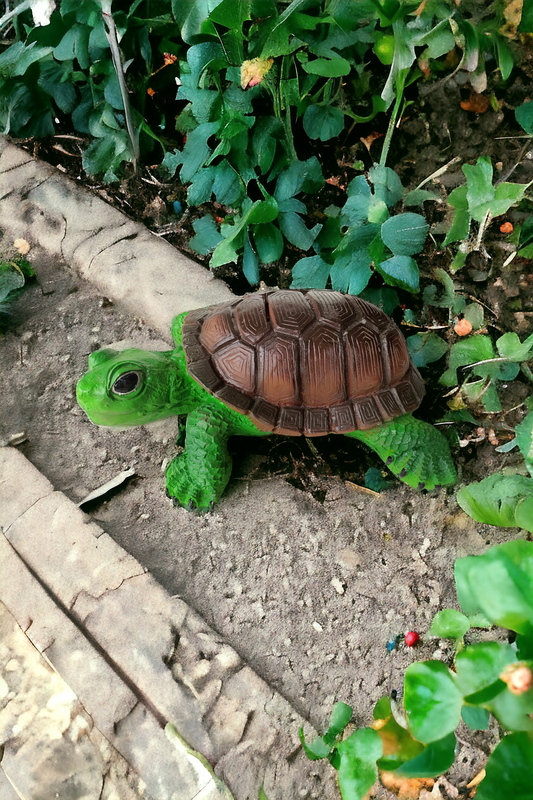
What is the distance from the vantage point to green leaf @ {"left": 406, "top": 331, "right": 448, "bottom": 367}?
85.0 inches

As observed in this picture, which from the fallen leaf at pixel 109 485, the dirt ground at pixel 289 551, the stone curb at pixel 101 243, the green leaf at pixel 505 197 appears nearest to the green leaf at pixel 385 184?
the green leaf at pixel 505 197

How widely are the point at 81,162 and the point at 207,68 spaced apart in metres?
1.19

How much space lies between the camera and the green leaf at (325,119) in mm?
2336

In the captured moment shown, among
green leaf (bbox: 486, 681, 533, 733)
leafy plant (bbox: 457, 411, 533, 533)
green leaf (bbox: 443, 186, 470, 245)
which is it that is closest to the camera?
green leaf (bbox: 486, 681, 533, 733)

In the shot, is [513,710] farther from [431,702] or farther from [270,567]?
→ [270,567]

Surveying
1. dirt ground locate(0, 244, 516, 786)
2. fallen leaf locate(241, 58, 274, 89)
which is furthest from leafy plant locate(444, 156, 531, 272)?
dirt ground locate(0, 244, 516, 786)

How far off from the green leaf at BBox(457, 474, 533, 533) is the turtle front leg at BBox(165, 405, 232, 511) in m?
0.85

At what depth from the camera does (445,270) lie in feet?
7.71

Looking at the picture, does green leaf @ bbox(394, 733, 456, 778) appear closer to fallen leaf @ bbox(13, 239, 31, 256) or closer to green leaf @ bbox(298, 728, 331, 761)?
green leaf @ bbox(298, 728, 331, 761)

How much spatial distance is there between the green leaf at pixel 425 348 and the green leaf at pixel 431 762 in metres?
1.53

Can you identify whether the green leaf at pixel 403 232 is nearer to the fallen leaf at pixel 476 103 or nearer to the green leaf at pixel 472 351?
the green leaf at pixel 472 351

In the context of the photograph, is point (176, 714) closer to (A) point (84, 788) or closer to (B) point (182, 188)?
(A) point (84, 788)

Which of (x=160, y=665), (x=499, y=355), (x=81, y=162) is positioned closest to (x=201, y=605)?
(x=160, y=665)

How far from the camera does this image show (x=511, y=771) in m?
0.81
